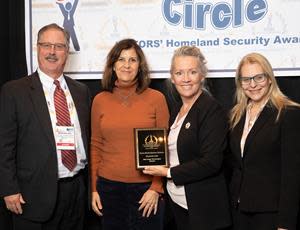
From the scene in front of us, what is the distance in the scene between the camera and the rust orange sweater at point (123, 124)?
6.94 feet

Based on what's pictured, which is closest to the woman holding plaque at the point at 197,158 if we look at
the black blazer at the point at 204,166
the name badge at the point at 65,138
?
the black blazer at the point at 204,166

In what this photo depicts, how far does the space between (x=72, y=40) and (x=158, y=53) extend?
0.58 m

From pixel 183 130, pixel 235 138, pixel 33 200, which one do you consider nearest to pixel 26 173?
pixel 33 200

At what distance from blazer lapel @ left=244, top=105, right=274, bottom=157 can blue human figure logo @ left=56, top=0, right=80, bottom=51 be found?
52.8 inches

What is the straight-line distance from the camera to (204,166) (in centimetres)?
193

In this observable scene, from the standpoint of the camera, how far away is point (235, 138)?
1963mm

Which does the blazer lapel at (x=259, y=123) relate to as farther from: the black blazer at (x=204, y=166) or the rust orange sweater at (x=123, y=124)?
the rust orange sweater at (x=123, y=124)

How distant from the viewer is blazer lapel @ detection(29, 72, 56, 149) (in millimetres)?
2088

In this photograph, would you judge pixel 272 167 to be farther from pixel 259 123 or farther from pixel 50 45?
pixel 50 45

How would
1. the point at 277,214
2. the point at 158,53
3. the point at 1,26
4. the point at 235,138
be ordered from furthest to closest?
1. the point at 1,26
2. the point at 158,53
3. the point at 235,138
4. the point at 277,214

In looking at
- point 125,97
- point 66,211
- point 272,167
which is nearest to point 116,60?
point 125,97

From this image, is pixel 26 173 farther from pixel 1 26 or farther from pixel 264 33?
pixel 264 33

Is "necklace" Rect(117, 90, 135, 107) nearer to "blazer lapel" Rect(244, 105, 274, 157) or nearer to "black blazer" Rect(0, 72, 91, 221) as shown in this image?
"black blazer" Rect(0, 72, 91, 221)

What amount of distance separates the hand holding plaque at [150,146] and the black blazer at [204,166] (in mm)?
81
